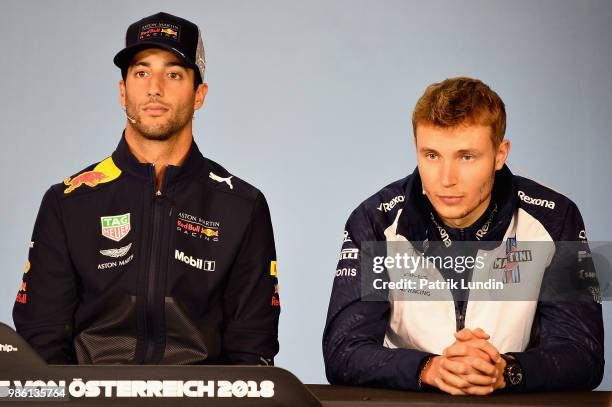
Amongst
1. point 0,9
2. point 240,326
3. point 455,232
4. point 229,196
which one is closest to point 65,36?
point 0,9

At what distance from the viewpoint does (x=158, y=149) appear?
2.34m

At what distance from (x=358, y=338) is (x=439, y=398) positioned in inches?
15.1

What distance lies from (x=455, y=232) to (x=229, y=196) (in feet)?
1.77

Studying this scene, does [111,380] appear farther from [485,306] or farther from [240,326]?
[485,306]

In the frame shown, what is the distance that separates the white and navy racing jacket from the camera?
2.09 m

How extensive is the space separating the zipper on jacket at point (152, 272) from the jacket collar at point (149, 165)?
3 cm

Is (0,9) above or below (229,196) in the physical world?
above

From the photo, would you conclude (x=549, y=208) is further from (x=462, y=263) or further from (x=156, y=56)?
(x=156, y=56)

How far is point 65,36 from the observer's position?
3096mm

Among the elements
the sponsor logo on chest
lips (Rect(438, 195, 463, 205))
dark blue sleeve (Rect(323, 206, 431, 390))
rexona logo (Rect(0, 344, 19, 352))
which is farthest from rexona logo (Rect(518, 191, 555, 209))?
rexona logo (Rect(0, 344, 19, 352))

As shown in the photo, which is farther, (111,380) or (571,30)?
(571,30)

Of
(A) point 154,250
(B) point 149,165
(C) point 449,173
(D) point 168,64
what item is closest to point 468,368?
(C) point 449,173

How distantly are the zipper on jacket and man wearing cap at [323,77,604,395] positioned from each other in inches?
15.1

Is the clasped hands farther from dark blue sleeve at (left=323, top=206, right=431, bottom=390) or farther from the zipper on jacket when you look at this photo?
the zipper on jacket
